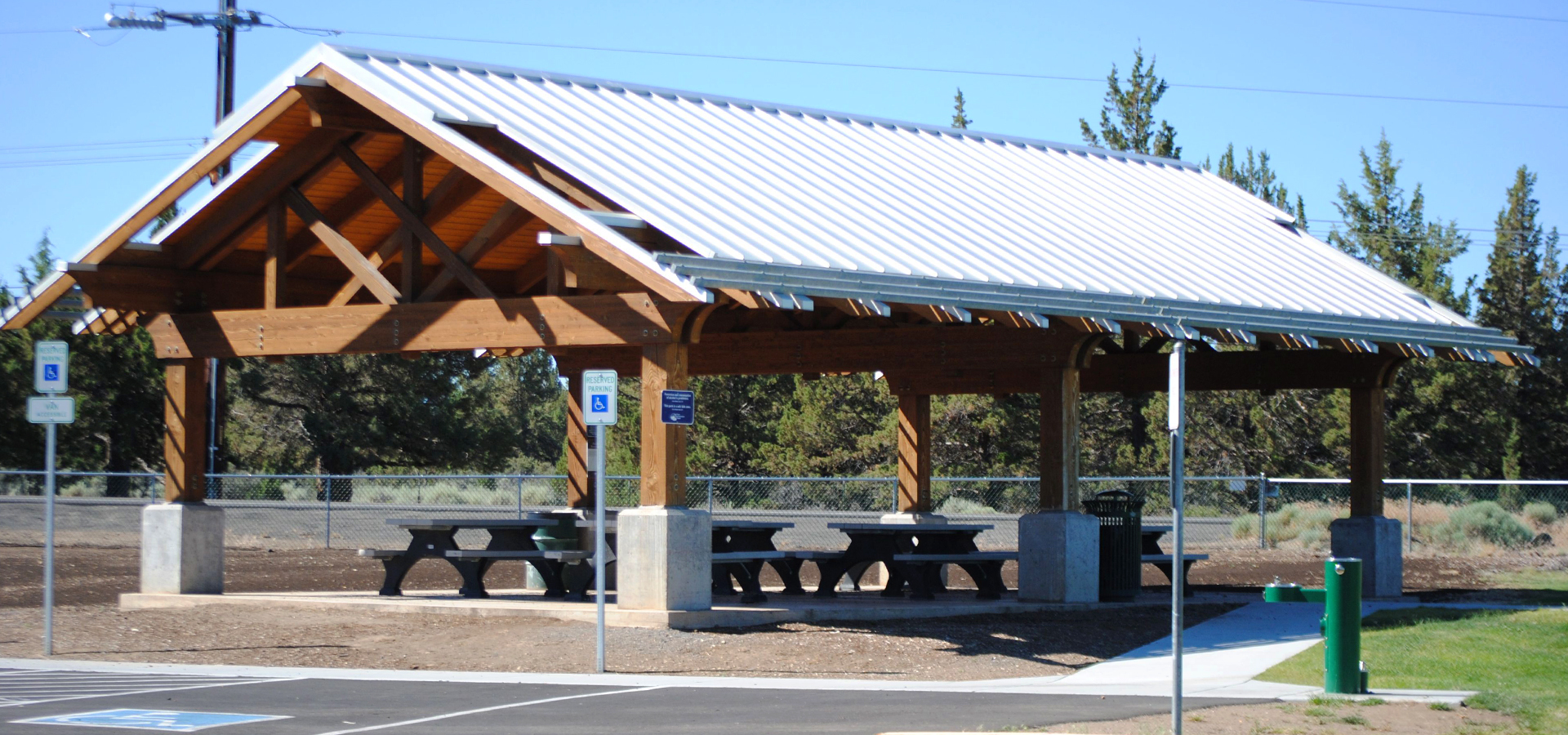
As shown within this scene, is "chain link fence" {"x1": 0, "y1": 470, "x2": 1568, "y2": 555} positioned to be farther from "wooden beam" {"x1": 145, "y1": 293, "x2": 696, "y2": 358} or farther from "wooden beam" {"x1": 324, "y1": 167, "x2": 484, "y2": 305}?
"wooden beam" {"x1": 145, "y1": 293, "x2": 696, "y2": 358}

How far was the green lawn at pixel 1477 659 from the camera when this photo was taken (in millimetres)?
10586

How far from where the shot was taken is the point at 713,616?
558 inches

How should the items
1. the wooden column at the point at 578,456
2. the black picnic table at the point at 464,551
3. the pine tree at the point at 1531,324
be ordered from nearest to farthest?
the black picnic table at the point at 464,551 → the wooden column at the point at 578,456 → the pine tree at the point at 1531,324

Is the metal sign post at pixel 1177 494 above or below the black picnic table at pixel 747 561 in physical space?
above

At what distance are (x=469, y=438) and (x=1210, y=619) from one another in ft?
116

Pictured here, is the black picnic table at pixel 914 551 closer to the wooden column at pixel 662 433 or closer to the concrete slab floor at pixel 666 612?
the concrete slab floor at pixel 666 612

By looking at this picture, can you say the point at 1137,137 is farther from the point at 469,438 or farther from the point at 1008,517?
the point at 469,438

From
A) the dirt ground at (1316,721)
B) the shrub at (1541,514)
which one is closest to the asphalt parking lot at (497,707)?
the dirt ground at (1316,721)

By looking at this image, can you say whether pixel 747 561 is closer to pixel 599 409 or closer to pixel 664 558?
pixel 664 558

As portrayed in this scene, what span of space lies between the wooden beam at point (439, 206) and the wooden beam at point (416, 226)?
7.7 inches

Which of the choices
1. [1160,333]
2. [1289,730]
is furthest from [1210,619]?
[1289,730]

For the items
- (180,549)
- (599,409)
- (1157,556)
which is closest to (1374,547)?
(1157,556)

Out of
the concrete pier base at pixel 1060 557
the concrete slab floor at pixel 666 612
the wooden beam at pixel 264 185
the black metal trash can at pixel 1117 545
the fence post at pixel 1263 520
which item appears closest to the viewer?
the concrete slab floor at pixel 666 612

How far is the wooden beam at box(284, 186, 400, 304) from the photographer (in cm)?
1529
